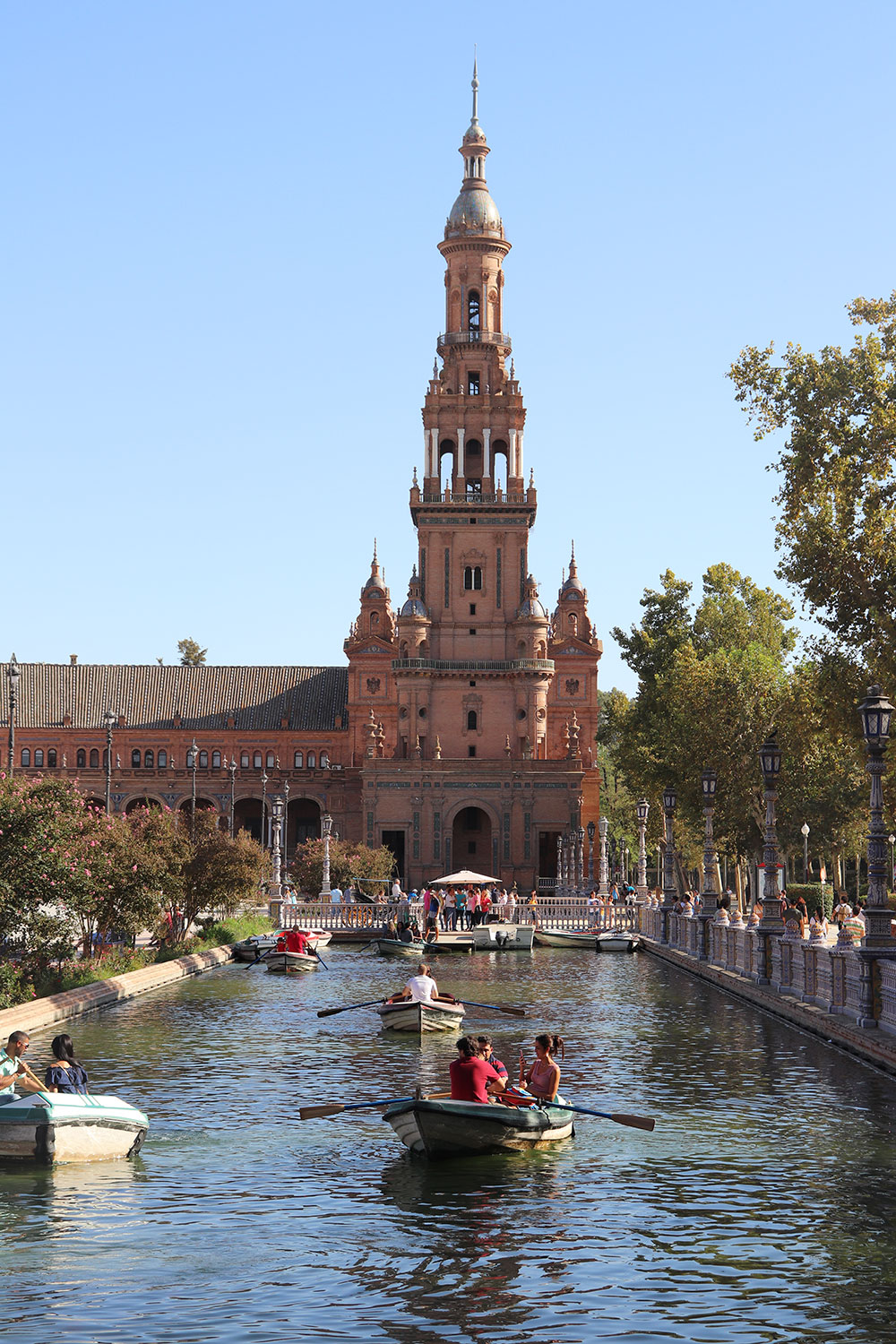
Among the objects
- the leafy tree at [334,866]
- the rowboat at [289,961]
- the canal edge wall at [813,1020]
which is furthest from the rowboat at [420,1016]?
the leafy tree at [334,866]

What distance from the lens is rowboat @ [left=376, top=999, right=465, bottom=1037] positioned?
90.6 ft

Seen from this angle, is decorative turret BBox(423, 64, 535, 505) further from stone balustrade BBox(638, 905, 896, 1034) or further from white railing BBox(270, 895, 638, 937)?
stone balustrade BBox(638, 905, 896, 1034)

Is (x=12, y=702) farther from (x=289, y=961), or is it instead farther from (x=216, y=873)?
(x=289, y=961)

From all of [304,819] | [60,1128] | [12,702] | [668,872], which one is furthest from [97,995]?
[304,819]

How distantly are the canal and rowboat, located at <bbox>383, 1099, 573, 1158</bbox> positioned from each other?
198 mm

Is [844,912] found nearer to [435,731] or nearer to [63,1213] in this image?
[63,1213]

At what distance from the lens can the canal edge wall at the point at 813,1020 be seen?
22609 millimetres

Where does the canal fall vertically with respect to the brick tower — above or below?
below

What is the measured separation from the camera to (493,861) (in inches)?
3846

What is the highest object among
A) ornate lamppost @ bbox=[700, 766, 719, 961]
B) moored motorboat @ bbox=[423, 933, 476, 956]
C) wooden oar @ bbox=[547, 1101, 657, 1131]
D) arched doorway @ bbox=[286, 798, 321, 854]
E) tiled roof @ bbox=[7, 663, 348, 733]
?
tiled roof @ bbox=[7, 663, 348, 733]

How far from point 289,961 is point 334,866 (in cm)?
3170

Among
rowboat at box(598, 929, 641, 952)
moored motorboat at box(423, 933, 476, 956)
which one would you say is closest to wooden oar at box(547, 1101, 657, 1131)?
rowboat at box(598, 929, 641, 952)

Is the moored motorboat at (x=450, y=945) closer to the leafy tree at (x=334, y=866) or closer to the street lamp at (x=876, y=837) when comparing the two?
the leafy tree at (x=334, y=866)

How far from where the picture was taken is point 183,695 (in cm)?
12206
